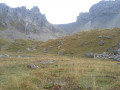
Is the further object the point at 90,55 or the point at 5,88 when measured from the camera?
the point at 90,55

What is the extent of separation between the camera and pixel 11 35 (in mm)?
175625

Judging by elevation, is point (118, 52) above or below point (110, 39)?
below

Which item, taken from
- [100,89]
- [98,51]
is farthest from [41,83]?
[98,51]

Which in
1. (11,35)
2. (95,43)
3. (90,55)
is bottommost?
(90,55)

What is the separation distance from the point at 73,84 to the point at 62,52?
47.4 metres

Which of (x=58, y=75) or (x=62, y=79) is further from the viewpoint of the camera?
(x=58, y=75)

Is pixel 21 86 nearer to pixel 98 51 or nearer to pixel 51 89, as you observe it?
A: pixel 51 89

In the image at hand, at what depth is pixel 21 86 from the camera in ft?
23.9

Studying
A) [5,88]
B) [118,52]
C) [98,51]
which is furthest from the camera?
[98,51]

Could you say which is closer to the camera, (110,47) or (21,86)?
(21,86)

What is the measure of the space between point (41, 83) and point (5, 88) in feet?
7.35

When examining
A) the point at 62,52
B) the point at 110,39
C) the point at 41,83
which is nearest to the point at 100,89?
the point at 41,83

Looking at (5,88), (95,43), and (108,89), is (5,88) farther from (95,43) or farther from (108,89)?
(95,43)

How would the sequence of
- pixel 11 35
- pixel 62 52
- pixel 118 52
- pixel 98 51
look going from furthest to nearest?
pixel 11 35
pixel 62 52
pixel 98 51
pixel 118 52
